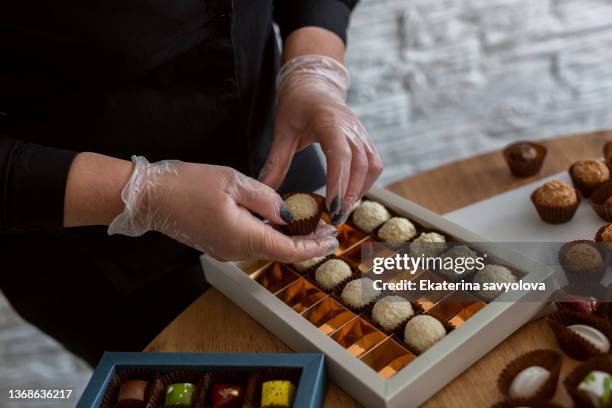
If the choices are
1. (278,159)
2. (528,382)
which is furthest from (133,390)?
(528,382)

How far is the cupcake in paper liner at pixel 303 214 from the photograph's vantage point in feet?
4.09

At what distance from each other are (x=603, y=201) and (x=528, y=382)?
58cm

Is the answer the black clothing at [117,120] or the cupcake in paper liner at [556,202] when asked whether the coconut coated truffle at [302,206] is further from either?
the cupcake in paper liner at [556,202]

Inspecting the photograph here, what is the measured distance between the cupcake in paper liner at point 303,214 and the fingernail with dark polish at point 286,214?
36mm

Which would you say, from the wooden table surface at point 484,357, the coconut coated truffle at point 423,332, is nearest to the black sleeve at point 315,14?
the wooden table surface at point 484,357

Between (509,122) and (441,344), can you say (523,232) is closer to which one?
(441,344)

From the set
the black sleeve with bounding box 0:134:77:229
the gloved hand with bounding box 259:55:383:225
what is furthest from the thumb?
the black sleeve with bounding box 0:134:77:229

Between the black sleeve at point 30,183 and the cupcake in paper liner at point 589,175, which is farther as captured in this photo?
the cupcake in paper liner at point 589,175

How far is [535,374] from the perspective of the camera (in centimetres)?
101

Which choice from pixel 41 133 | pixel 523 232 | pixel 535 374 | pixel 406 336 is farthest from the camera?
pixel 523 232

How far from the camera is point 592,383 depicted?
95 centimetres

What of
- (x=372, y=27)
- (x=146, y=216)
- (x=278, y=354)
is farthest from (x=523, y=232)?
(x=372, y=27)

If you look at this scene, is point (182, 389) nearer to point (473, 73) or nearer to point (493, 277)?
point (493, 277)

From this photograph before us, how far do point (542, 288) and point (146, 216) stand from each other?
76cm
